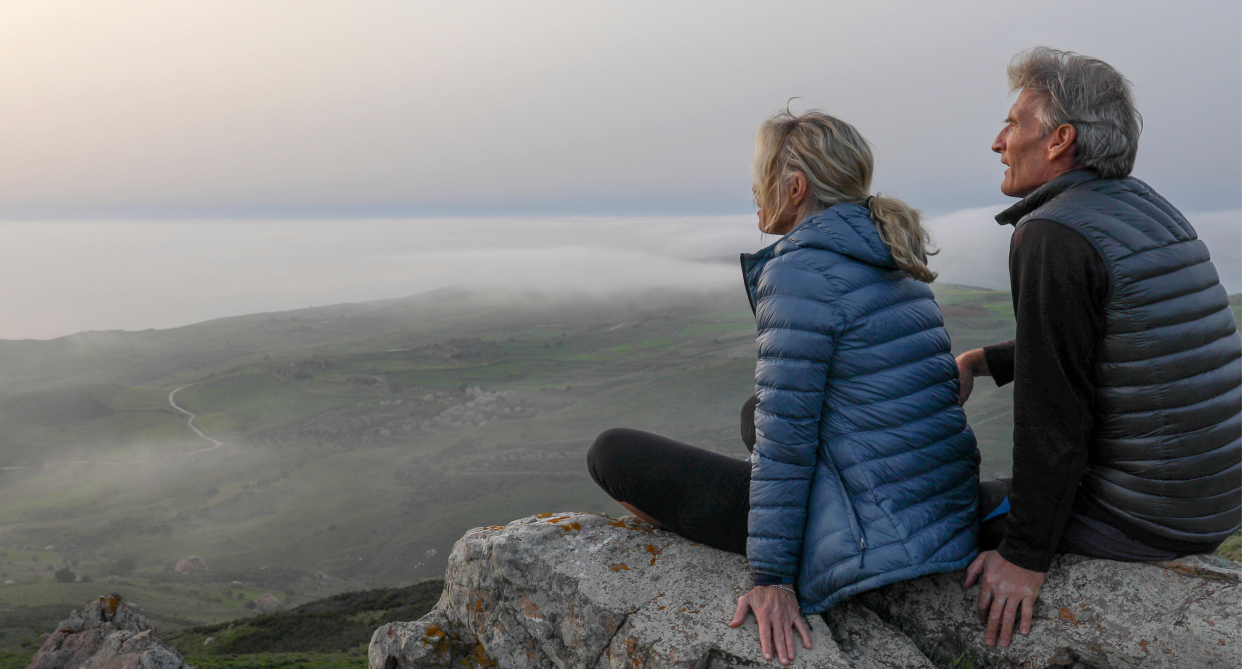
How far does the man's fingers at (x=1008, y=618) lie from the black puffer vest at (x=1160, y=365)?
66 centimetres

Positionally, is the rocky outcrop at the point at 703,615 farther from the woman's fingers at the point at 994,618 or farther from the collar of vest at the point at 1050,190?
the collar of vest at the point at 1050,190

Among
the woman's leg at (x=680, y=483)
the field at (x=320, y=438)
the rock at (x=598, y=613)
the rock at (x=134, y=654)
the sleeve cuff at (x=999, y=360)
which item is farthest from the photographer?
the field at (x=320, y=438)

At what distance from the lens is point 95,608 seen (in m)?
9.48

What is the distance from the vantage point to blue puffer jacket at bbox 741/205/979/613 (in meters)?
3.04

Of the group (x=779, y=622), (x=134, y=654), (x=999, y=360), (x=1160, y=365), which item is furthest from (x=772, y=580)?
(x=134, y=654)

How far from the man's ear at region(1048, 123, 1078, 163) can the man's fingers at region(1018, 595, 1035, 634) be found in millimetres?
2015

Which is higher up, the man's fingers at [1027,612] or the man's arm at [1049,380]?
the man's arm at [1049,380]

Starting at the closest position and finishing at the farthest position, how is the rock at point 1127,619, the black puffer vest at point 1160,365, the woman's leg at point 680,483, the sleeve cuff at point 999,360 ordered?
the black puffer vest at point 1160,365, the rock at point 1127,619, the woman's leg at point 680,483, the sleeve cuff at point 999,360

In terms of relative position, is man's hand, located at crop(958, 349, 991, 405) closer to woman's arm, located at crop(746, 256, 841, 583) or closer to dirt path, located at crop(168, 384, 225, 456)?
woman's arm, located at crop(746, 256, 841, 583)

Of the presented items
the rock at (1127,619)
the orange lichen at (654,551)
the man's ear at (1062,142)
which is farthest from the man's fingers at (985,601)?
the man's ear at (1062,142)

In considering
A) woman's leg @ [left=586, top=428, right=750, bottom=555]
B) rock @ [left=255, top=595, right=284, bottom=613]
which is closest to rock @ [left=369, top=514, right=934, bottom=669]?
woman's leg @ [left=586, top=428, right=750, bottom=555]

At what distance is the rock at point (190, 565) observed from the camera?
9400 cm

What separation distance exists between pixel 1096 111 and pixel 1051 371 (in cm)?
115

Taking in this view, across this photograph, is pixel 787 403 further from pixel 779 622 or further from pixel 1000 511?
A: pixel 1000 511
